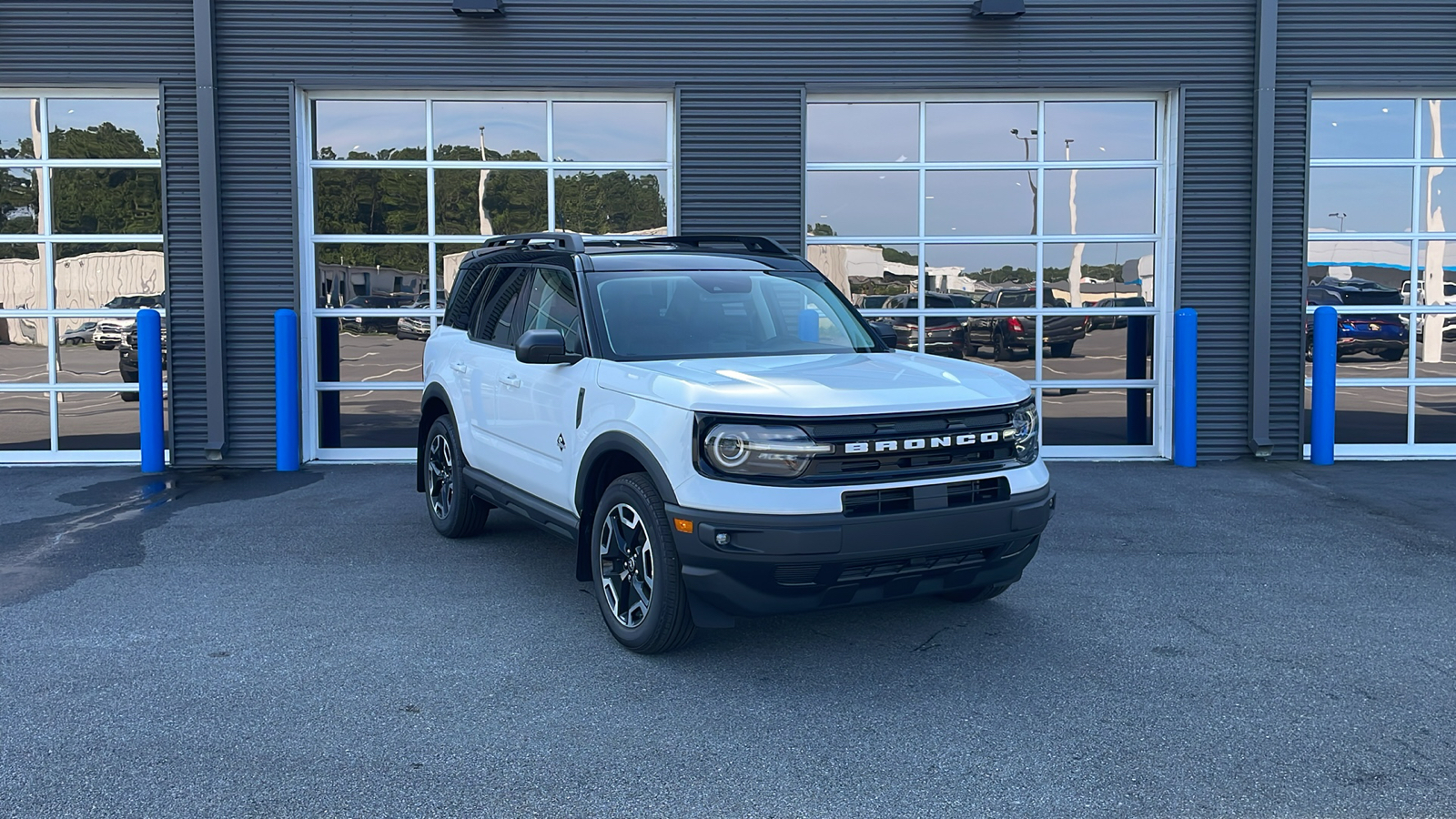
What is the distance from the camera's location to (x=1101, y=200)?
11266 millimetres

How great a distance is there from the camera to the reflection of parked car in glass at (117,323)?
1106cm

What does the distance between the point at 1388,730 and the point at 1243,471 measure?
653 centimetres

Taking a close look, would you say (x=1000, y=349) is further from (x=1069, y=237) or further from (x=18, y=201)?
(x=18, y=201)

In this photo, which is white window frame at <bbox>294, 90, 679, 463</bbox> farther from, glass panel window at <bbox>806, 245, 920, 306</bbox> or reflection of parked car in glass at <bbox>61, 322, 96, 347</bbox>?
reflection of parked car in glass at <bbox>61, 322, 96, 347</bbox>

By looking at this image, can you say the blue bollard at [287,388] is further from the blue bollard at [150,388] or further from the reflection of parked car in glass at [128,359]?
the reflection of parked car in glass at [128,359]

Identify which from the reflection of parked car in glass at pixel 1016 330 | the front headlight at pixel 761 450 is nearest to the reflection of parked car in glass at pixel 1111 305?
the reflection of parked car in glass at pixel 1016 330

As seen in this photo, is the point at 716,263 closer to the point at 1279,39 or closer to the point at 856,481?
the point at 856,481

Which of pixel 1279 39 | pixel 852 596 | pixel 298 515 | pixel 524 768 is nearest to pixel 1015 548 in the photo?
pixel 852 596

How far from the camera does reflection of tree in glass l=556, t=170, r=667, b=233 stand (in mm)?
11180

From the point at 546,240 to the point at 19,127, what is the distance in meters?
6.72

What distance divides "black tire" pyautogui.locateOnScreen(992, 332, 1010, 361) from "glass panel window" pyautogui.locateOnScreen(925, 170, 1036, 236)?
3.15 feet

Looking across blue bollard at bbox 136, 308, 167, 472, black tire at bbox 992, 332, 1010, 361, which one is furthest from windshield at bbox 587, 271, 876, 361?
blue bollard at bbox 136, 308, 167, 472

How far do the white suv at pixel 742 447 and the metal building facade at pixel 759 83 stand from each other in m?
4.67

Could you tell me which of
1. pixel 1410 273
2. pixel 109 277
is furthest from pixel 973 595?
pixel 109 277
